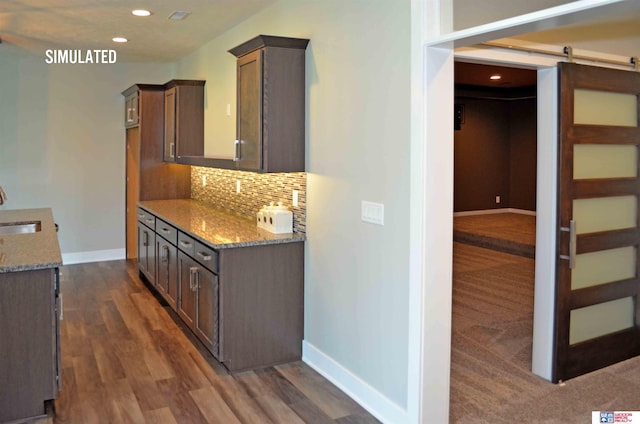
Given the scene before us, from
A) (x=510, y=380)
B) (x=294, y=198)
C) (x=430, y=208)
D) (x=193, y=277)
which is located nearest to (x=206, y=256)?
(x=193, y=277)

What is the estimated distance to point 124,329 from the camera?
467cm

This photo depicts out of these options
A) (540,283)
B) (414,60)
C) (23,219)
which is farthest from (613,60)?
(23,219)

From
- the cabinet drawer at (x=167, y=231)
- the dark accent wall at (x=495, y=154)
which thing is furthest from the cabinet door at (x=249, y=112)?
the dark accent wall at (x=495, y=154)

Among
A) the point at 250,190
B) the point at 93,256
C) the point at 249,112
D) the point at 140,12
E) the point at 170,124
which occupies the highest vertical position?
the point at 140,12

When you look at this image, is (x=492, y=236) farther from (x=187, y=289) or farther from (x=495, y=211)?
(x=187, y=289)

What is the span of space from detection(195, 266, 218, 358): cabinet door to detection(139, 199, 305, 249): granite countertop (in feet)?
0.81

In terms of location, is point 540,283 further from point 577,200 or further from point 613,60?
point 613,60

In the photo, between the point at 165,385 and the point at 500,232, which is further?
Result: the point at 500,232

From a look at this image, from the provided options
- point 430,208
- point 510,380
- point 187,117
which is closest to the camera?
point 430,208

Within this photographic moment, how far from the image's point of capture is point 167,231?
4.97 metres

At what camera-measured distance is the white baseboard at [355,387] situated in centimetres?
307

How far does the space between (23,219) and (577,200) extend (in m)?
4.26

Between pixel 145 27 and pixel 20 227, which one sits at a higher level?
pixel 145 27

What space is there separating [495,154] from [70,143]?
820 cm
